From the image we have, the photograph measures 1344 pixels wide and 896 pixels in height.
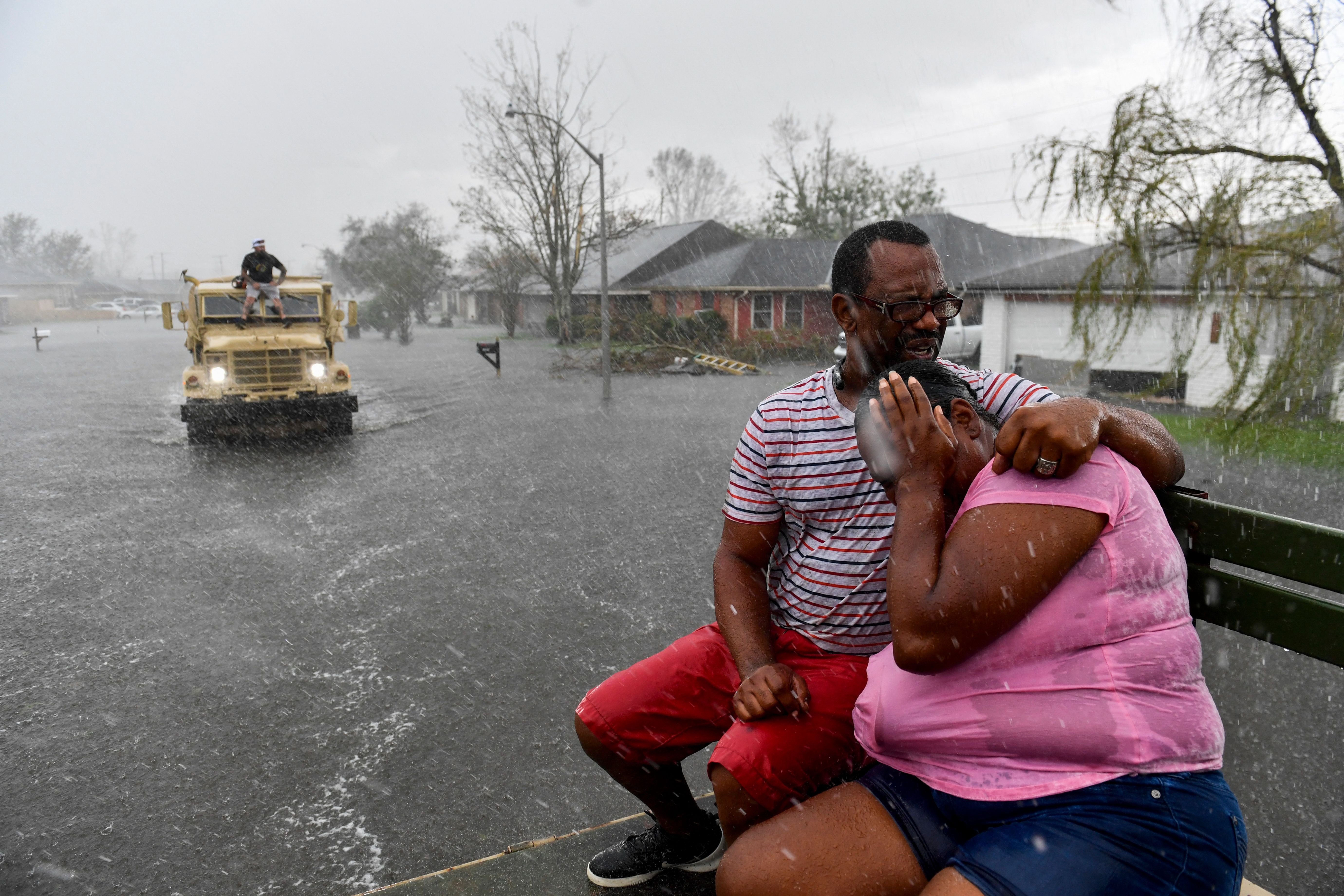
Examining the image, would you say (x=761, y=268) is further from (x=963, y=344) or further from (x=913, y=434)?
(x=913, y=434)

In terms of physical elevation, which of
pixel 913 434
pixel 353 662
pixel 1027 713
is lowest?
pixel 353 662

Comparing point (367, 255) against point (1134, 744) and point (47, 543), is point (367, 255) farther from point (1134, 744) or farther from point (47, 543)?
point (1134, 744)

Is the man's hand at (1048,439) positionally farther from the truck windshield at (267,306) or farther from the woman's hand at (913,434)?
the truck windshield at (267,306)

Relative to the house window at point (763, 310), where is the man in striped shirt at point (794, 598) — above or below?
below

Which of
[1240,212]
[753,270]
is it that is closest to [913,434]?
[1240,212]

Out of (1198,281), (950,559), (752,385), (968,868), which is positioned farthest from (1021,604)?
(752,385)

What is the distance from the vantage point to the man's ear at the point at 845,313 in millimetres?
2502

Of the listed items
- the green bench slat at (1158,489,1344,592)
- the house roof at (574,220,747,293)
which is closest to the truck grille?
the green bench slat at (1158,489,1344,592)

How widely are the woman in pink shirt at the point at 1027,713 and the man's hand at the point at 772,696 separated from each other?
10.7 inches

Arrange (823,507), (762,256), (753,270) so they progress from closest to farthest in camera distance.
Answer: (823,507) → (753,270) → (762,256)

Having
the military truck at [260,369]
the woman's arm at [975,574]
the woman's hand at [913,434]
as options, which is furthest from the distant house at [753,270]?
the woman's arm at [975,574]

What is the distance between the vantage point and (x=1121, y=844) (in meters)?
1.59

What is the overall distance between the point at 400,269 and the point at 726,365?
2953 centimetres

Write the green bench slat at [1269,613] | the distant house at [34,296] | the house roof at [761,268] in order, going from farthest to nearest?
the distant house at [34,296] < the house roof at [761,268] < the green bench slat at [1269,613]
